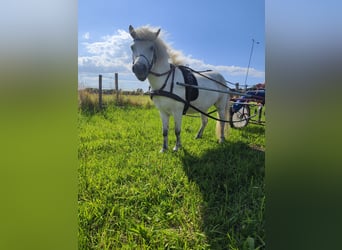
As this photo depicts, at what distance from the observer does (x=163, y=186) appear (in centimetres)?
111

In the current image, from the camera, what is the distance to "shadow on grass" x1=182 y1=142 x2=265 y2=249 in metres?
0.96

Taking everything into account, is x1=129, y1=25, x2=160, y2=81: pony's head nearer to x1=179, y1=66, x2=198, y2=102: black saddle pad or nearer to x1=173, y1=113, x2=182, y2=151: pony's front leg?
x1=179, y1=66, x2=198, y2=102: black saddle pad

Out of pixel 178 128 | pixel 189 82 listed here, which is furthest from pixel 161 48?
pixel 178 128

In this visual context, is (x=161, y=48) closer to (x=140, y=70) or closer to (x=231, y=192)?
(x=140, y=70)

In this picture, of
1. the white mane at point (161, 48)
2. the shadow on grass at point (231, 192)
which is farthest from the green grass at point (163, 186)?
the white mane at point (161, 48)

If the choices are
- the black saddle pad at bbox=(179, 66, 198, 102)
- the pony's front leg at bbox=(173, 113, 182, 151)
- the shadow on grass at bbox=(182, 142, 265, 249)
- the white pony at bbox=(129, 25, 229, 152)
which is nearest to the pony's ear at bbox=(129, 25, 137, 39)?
the white pony at bbox=(129, 25, 229, 152)

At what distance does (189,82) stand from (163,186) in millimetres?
520

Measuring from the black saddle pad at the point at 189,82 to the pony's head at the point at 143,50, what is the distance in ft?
0.49
